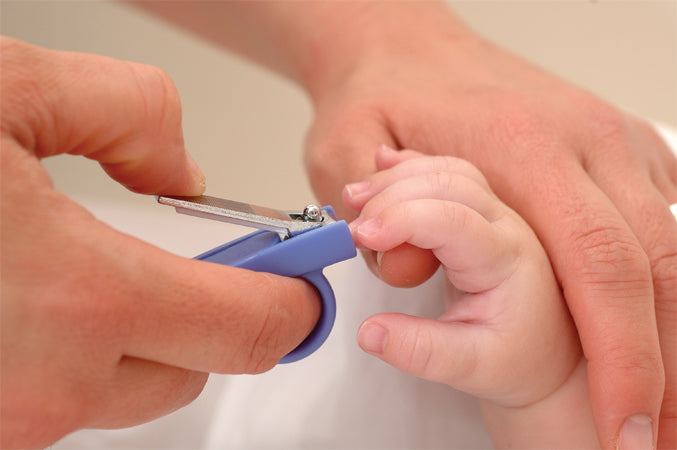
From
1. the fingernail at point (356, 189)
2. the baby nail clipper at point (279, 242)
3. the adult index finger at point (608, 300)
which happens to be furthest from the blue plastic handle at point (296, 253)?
the adult index finger at point (608, 300)

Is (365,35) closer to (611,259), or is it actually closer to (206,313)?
(611,259)

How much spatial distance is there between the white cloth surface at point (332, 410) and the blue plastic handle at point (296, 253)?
25 centimetres

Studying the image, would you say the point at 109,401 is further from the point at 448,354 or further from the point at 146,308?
the point at 448,354

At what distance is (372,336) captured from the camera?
0.49m

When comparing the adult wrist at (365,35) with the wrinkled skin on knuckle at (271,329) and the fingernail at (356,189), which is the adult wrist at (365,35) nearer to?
the fingernail at (356,189)

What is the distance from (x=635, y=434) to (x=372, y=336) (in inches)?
9.7

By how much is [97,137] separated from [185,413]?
0.42 meters

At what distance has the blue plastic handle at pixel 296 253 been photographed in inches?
17.3

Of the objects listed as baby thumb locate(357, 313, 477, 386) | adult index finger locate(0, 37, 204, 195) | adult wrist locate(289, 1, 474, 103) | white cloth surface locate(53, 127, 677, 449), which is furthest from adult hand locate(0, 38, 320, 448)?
adult wrist locate(289, 1, 474, 103)

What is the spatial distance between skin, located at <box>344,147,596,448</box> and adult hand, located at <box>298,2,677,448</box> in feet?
A: 0.07

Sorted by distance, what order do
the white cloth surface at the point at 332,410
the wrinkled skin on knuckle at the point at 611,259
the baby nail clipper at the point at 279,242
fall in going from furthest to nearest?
the white cloth surface at the point at 332,410
the wrinkled skin on knuckle at the point at 611,259
the baby nail clipper at the point at 279,242

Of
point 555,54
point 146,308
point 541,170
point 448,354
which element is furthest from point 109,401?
point 555,54

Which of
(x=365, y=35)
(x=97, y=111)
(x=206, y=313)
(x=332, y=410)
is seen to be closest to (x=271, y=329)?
(x=206, y=313)

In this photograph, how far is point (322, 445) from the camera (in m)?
0.66
